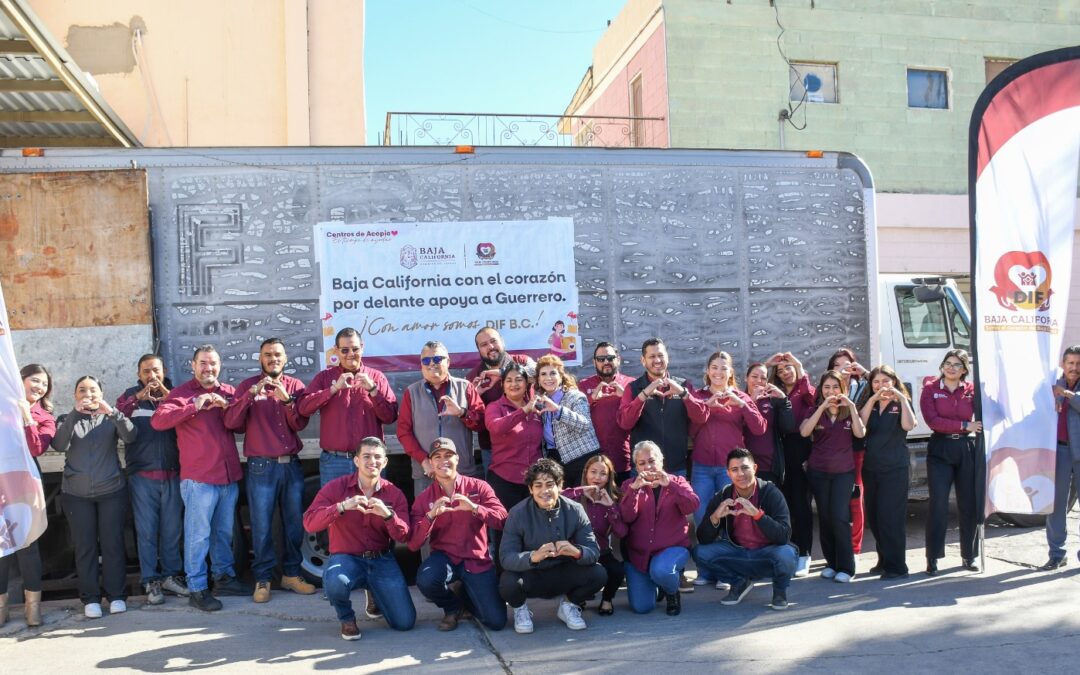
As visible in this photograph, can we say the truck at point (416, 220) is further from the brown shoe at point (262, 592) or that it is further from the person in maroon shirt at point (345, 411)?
the brown shoe at point (262, 592)

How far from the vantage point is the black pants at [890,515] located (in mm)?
6777

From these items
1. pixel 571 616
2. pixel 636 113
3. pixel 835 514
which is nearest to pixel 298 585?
pixel 571 616

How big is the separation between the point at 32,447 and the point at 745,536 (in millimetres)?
4632

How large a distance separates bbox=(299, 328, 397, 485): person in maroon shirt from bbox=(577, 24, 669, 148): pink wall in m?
9.50

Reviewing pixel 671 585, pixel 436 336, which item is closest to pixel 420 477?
pixel 436 336

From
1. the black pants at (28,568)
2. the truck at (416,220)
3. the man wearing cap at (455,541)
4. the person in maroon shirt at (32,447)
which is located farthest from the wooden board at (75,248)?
the man wearing cap at (455,541)

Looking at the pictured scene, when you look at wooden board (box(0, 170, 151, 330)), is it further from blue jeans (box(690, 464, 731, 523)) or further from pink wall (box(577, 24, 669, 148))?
pink wall (box(577, 24, 669, 148))

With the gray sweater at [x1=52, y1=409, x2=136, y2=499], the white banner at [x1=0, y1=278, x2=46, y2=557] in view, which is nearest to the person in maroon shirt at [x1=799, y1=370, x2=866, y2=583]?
the gray sweater at [x1=52, y1=409, x2=136, y2=499]

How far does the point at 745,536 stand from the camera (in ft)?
20.6

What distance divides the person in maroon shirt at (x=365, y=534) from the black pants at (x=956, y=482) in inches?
151

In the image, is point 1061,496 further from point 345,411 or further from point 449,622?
point 345,411

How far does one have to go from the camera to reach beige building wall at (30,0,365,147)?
13.3 meters

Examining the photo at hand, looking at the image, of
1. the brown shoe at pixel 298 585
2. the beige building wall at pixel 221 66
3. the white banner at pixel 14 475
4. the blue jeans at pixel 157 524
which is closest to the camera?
the white banner at pixel 14 475

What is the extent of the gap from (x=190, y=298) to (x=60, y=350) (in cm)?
98
